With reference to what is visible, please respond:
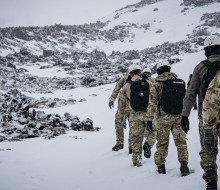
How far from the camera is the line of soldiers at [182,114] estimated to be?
2758 millimetres

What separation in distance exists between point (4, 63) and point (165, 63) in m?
29.3

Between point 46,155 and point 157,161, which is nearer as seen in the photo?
point 157,161

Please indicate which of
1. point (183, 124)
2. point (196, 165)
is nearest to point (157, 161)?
point (196, 165)

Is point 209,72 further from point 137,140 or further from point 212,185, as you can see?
point 137,140

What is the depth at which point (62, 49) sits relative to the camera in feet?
153

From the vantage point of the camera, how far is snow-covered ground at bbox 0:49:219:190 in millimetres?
3967

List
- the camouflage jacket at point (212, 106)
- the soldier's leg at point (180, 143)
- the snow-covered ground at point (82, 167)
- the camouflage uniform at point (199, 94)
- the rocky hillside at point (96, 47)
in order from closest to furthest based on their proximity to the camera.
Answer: the camouflage jacket at point (212, 106) → the camouflage uniform at point (199, 94) → the snow-covered ground at point (82, 167) → the soldier's leg at point (180, 143) → the rocky hillside at point (96, 47)

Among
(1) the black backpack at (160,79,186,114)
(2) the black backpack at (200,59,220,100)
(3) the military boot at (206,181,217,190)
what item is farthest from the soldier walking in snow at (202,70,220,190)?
(1) the black backpack at (160,79,186,114)

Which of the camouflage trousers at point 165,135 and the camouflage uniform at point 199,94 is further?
the camouflage trousers at point 165,135

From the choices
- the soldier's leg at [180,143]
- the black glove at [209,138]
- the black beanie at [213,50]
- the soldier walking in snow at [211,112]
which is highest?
the black beanie at [213,50]

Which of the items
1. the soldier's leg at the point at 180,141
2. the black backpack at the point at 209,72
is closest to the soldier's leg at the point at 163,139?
the soldier's leg at the point at 180,141

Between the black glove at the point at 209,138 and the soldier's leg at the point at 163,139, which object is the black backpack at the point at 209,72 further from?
the soldier's leg at the point at 163,139

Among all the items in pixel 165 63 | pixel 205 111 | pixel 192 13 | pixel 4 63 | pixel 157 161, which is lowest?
pixel 157 161

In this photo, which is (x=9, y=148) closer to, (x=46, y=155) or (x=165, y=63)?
(x=46, y=155)
